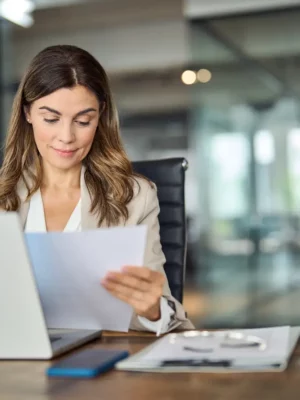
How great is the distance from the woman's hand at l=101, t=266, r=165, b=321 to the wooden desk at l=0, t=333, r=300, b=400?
8.4 inches

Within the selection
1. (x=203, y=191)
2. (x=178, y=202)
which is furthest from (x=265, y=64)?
(x=178, y=202)

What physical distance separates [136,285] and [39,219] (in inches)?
29.5

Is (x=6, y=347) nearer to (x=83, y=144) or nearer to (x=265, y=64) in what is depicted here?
(x=83, y=144)

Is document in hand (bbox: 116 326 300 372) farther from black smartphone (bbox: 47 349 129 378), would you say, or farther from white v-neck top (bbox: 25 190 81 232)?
white v-neck top (bbox: 25 190 81 232)

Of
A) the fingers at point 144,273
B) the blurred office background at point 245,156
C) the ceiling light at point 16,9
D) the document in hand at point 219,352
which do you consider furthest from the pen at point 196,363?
the ceiling light at point 16,9

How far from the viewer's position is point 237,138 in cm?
A: 563

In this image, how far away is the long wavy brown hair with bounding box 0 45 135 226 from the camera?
1950 millimetres

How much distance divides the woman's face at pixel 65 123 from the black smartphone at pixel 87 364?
0.82m

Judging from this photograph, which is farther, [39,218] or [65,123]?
[39,218]

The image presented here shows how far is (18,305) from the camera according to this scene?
1173mm

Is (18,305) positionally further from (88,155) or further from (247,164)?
(247,164)

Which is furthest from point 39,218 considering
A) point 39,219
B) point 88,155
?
point 88,155

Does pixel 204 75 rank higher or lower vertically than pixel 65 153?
higher

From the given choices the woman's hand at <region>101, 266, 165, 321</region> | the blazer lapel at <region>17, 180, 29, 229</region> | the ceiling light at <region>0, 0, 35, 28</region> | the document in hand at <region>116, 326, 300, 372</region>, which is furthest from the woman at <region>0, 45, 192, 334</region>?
the ceiling light at <region>0, 0, 35, 28</region>
